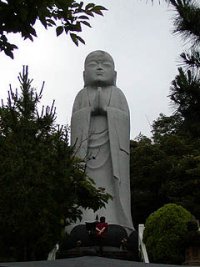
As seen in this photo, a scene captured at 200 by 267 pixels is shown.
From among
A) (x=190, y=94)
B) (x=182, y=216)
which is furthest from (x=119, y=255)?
(x=190, y=94)

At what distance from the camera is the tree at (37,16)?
4.14 meters

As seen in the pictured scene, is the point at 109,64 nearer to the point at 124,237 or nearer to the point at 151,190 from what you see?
the point at 124,237

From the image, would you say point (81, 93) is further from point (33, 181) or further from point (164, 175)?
point (33, 181)

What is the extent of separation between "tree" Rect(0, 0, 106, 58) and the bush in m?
8.71

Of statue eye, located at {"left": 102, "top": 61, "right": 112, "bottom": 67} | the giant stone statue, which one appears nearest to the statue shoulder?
the giant stone statue

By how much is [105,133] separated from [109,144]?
0.35 metres

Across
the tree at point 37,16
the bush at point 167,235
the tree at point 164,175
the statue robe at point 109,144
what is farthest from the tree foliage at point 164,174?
the tree at point 37,16

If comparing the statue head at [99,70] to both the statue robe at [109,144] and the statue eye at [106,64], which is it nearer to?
the statue eye at [106,64]

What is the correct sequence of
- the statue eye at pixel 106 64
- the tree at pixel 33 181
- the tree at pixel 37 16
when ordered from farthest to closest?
1. the statue eye at pixel 106 64
2. the tree at pixel 33 181
3. the tree at pixel 37 16

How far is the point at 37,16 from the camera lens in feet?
13.8

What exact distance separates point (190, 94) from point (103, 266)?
4724 millimetres

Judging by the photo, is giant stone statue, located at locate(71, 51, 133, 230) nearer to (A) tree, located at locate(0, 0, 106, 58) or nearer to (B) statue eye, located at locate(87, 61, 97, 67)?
(B) statue eye, located at locate(87, 61, 97, 67)

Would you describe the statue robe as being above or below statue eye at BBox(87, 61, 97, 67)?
below

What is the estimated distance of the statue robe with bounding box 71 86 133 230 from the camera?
16.2 metres
